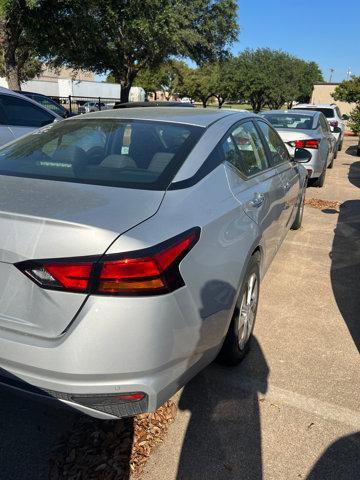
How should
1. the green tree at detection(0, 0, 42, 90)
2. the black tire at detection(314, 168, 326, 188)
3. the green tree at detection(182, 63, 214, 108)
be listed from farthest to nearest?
the green tree at detection(182, 63, 214, 108) < the green tree at detection(0, 0, 42, 90) < the black tire at detection(314, 168, 326, 188)

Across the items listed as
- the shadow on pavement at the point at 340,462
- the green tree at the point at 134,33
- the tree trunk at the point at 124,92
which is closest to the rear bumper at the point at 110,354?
the shadow on pavement at the point at 340,462

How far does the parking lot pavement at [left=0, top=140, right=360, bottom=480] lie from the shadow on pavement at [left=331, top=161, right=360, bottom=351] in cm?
3

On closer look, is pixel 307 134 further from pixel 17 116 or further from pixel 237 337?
pixel 237 337

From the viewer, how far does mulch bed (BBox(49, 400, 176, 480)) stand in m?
2.22

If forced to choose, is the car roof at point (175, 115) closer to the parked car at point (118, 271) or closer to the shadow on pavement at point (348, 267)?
the parked car at point (118, 271)

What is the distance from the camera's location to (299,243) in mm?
5793

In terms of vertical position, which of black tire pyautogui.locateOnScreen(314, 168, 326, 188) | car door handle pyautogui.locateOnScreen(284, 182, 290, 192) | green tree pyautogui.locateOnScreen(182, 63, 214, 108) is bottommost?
black tire pyautogui.locateOnScreen(314, 168, 326, 188)

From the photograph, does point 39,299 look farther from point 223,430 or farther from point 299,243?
point 299,243

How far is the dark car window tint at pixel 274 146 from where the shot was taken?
4.07 m

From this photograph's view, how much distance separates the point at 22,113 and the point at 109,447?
18.9 feet

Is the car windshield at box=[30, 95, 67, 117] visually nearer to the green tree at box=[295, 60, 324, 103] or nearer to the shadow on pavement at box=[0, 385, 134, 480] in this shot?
the shadow on pavement at box=[0, 385, 134, 480]

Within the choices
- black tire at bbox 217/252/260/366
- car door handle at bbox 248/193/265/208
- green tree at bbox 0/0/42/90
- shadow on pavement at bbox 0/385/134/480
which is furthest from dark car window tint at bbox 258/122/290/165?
green tree at bbox 0/0/42/90

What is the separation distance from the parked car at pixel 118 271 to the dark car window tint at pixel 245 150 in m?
0.25

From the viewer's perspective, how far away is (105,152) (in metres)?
2.81
